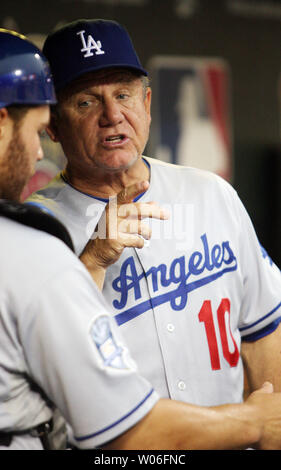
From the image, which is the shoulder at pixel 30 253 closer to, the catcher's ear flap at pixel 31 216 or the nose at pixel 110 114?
the catcher's ear flap at pixel 31 216

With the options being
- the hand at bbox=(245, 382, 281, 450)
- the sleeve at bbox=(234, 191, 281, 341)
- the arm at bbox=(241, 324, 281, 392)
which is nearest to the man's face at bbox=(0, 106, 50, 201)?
the hand at bbox=(245, 382, 281, 450)

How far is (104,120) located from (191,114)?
4.33 meters

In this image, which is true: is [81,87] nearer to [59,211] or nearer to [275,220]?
[59,211]

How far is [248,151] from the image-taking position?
637cm

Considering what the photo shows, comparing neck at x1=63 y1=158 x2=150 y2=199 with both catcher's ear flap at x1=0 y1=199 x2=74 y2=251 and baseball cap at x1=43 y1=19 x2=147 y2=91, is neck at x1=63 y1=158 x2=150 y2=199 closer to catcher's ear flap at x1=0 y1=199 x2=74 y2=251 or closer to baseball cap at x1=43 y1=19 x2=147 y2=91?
baseball cap at x1=43 y1=19 x2=147 y2=91

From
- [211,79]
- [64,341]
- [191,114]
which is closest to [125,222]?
[64,341]

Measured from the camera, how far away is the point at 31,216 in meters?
1.26

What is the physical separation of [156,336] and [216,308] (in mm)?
212

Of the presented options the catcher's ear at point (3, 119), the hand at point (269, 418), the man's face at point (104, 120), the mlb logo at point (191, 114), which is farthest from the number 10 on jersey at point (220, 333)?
the mlb logo at point (191, 114)

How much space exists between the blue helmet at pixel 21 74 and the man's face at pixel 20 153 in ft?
0.10

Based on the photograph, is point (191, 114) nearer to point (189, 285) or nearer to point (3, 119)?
point (189, 285)

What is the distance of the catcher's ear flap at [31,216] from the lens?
125 centimetres

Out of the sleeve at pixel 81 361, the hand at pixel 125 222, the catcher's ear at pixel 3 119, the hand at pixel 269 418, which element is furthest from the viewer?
the hand at pixel 125 222

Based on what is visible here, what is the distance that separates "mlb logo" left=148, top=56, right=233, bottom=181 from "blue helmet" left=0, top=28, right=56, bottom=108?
14.7ft
